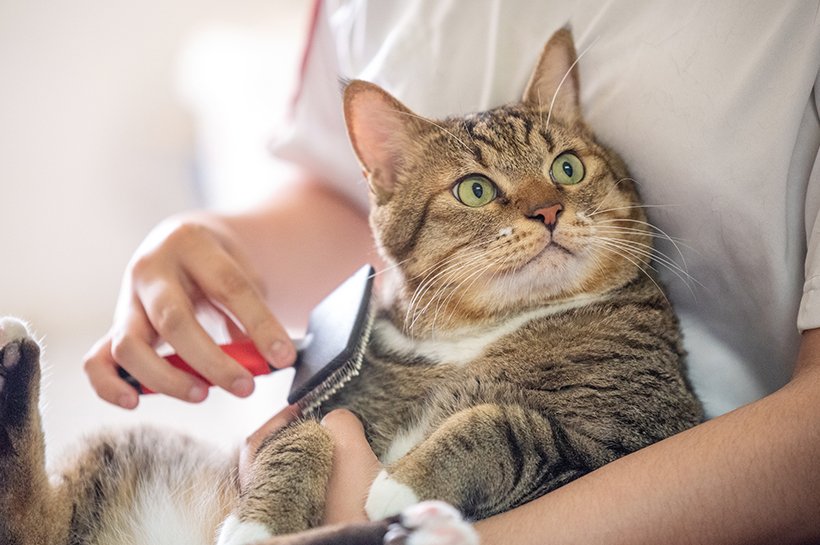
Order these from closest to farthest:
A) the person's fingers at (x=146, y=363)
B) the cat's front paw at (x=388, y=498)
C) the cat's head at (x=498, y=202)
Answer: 1. the cat's front paw at (x=388, y=498)
2. the cat's head at (x=498, y=202)
3. the person's fingers at (x=146, y=363)

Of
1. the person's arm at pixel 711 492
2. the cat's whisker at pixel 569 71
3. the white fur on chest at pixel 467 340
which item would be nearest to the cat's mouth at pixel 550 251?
the white fur on chest at pixel 467 340

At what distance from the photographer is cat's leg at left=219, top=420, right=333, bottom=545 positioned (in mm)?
956

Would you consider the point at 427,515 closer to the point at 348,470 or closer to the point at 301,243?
the point at 348,470

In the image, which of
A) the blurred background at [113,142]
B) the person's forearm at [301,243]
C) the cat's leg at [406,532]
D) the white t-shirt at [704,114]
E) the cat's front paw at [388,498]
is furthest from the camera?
the blurred background at [113,142]

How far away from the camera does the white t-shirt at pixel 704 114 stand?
1014 mm

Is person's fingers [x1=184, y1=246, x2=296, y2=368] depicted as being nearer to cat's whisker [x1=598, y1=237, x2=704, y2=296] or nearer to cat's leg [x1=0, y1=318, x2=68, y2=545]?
cat's leg [x1=0, y1=318, x2=68, y2=545]

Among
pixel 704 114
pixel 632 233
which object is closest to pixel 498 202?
pixel 632 233

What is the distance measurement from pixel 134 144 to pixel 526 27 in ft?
5.67

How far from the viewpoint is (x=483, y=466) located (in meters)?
0.94

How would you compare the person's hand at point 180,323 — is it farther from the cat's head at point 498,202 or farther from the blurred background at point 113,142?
the blurred background at point 113,142

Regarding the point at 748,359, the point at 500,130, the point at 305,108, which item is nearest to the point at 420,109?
the point at 500,130

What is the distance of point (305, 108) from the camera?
1613mm

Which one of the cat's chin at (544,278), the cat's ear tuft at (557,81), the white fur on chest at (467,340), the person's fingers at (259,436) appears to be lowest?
the person's fingers at (259,436)

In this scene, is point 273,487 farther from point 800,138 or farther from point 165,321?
point 800,138
